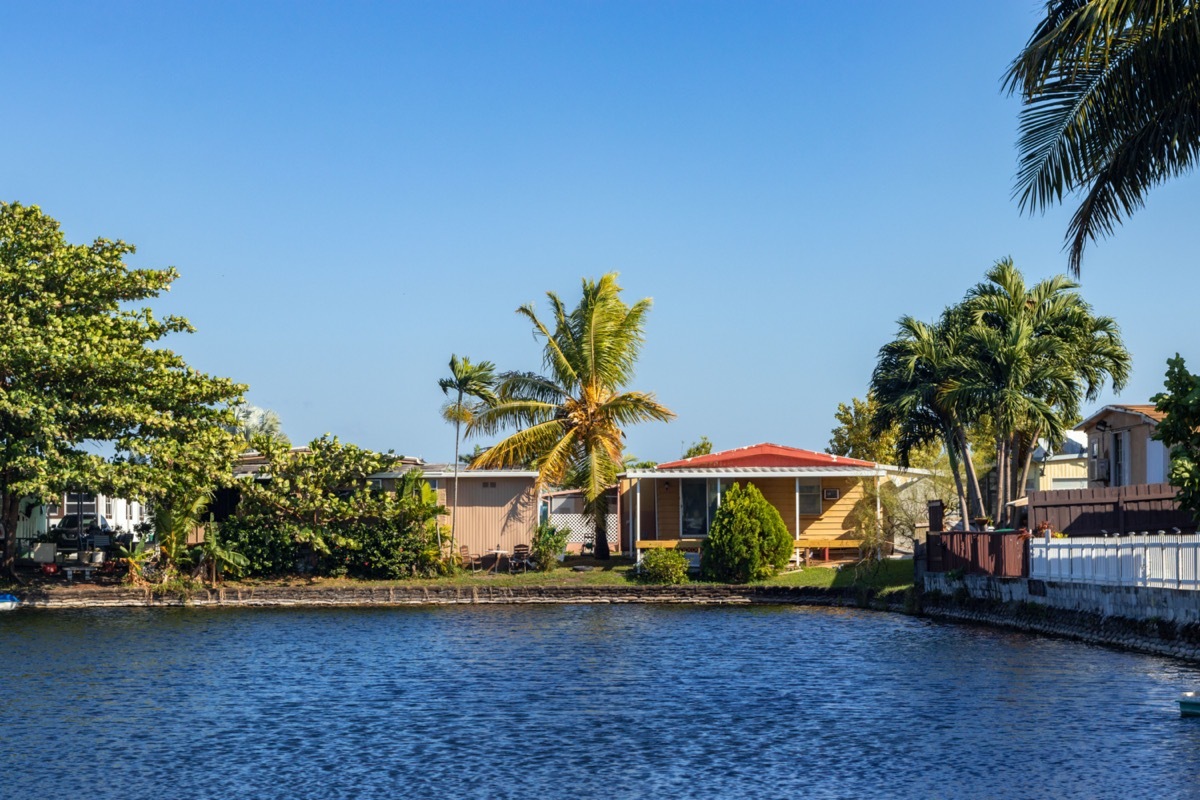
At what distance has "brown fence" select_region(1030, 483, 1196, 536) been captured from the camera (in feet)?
101

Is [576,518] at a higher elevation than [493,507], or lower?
lower

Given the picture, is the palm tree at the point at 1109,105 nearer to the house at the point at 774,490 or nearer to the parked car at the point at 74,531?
the house at the point at 774,490

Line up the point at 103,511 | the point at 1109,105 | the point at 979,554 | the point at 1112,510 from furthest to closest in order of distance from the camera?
1. the point at 103,511
2. the point at 1112,510
3. the point at 979,554
4. the point at 1109,105

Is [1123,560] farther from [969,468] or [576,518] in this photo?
[576,518]

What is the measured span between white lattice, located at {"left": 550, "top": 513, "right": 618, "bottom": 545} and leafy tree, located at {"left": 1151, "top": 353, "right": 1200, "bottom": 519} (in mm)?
30340

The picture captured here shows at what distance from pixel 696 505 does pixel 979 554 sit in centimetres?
1333

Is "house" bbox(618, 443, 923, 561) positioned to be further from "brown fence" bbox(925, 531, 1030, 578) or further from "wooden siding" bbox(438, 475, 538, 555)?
"brown fence" bbox(925, 531, 1030, 578)

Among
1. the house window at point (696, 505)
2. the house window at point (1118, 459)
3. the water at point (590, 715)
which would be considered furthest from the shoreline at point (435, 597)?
the house window at point (1118, 459)

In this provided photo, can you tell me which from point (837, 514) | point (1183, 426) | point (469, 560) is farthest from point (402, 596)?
point (1183, 426)

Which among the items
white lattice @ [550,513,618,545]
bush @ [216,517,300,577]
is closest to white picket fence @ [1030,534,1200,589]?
bush @ [216,517,300,577]

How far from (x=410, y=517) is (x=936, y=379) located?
15.8 m

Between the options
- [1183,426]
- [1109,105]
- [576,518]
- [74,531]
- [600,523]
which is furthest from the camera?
[576,518]

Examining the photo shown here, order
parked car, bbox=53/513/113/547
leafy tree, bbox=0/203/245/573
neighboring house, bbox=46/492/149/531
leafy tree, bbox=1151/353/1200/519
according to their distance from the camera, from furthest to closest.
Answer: neighboring house, bbox=46/492/149/531 → parked car, bbox=53/513/113/547 → leafy tree, bbox=0/203/245/573 → leafy tree, bbox=1151/353/1200/519

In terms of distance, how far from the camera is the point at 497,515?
44219mm
